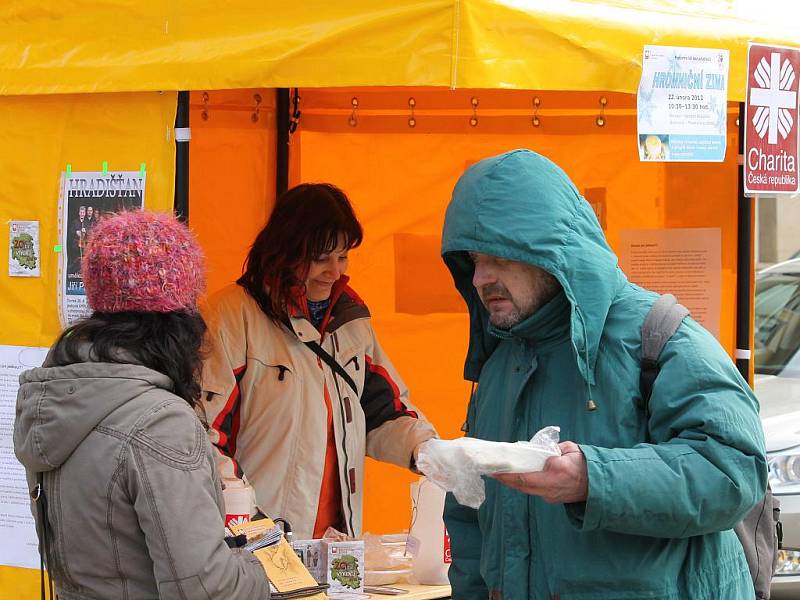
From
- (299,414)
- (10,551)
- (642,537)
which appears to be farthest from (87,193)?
(642,537)

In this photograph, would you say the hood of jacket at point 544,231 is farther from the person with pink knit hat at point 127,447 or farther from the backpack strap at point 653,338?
the person with pink knit hat at point 127,447

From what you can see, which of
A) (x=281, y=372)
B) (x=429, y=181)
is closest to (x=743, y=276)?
(x=429, y=181)

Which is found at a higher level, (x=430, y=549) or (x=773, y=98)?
(x=773, y=98)

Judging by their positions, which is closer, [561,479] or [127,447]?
[561,479]

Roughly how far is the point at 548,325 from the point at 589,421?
0.22m

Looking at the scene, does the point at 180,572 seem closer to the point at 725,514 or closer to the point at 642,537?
the point at 642,537

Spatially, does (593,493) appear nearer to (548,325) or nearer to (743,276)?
(548,325)

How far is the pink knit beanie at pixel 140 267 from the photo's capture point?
228 centimetres

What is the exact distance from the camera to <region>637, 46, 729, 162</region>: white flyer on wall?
3023mm

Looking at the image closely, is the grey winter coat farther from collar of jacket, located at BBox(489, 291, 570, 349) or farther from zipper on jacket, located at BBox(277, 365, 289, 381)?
zipper on jacket, located at BBox(277, 365, 289, 381)

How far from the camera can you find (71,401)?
2182 millimetres

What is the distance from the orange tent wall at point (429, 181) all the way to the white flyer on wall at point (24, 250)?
3.16ft

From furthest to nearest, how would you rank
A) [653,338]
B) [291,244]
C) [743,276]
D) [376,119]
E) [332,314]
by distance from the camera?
[376,119] → [743,276] → [332,314] → [291,244] → [653,338]

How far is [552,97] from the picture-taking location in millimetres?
4441
